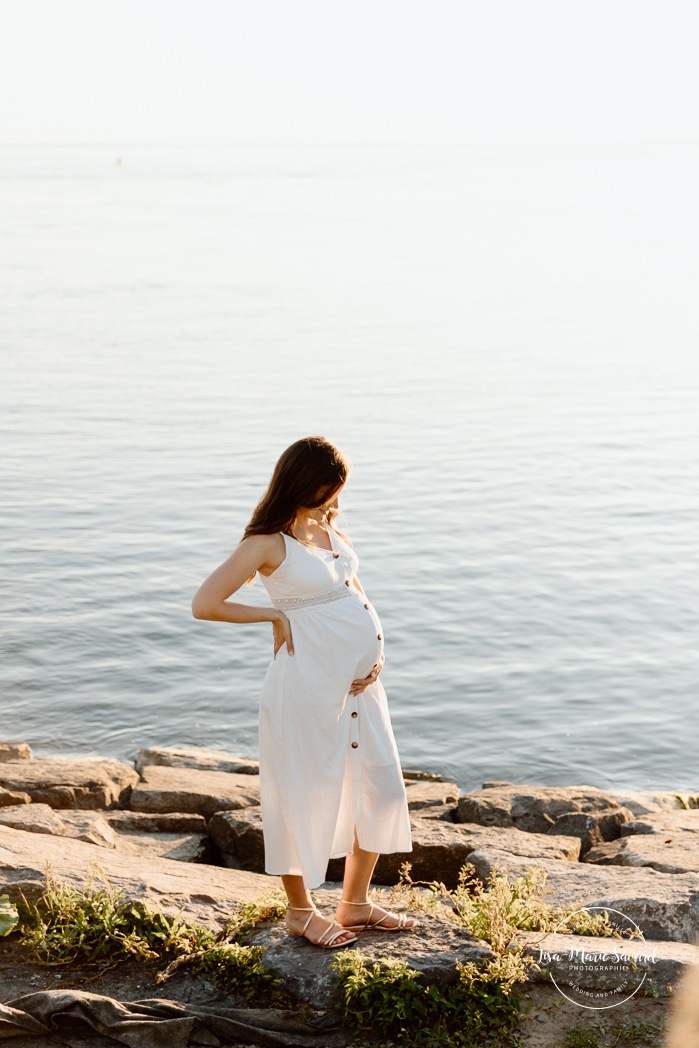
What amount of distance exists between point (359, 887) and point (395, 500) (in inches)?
599

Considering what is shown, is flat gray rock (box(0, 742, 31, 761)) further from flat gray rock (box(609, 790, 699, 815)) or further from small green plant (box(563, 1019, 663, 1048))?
small green plant (box(563, 1019, 663, 1048))

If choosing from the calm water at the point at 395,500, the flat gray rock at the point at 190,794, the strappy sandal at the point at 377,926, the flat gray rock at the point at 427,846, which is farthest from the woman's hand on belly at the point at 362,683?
the calm water at the point at 395,500

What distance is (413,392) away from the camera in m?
29.6

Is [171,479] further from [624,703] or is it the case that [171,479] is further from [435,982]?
A: [435,982]

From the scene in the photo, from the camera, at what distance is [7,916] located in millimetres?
5660

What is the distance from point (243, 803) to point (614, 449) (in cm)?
1712

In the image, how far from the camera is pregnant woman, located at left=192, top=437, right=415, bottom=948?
543cm

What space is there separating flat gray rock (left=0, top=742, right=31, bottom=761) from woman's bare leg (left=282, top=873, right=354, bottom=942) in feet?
20.5

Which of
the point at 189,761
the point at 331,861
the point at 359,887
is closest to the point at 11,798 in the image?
the point at 331,861

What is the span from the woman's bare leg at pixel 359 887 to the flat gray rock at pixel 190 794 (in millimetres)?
3650

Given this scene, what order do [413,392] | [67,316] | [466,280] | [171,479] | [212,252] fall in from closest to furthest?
[171,479] → [413,392] → [67,316] → [466,280] → [212,252]

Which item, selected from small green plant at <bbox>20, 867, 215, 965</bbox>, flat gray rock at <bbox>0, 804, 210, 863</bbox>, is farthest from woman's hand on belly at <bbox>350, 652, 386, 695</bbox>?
flat gray rock at <bbox>0, 804, 210, 863</bbox>

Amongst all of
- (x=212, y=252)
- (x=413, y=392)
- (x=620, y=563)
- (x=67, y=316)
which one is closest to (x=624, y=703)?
(x=620, y=563)

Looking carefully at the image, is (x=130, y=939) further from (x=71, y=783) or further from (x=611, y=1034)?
(x=71, y=783)
